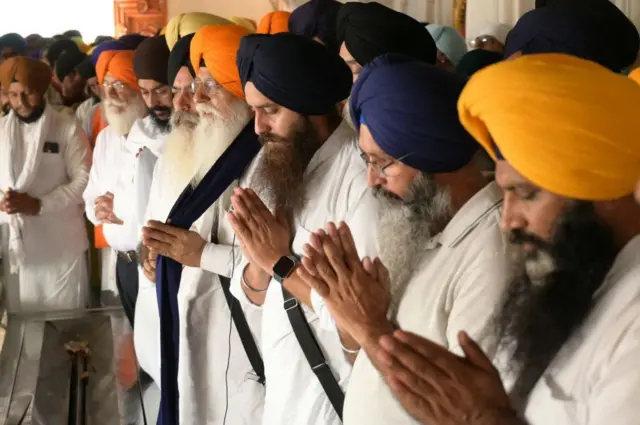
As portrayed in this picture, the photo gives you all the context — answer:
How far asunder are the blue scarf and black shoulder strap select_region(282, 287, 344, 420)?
1.92ft

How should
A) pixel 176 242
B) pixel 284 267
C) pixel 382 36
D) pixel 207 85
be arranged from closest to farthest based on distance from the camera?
pixel 284 267 → pixel 382 36 → pixel 176 242 → pixel 207 85

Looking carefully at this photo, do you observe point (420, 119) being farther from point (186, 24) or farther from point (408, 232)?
point (186, 24)

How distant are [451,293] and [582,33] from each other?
1.04 meters

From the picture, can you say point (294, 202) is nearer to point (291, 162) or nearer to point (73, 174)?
point (291, 162)

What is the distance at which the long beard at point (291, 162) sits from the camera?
202cm

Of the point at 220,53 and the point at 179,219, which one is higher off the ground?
the point at 220,53

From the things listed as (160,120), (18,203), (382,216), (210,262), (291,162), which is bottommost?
(18,203)

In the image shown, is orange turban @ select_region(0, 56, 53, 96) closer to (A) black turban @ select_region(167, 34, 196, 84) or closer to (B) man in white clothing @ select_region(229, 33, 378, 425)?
(A) black turban @ select_region(167, 34, 196, 84)

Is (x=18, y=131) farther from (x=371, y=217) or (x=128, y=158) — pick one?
(x=371, y=217)

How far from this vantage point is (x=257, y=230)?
1.90 m

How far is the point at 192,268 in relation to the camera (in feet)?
8.02

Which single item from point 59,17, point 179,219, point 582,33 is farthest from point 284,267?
point 59,17

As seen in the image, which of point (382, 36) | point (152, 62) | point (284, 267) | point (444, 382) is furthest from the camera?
point (152, 62)

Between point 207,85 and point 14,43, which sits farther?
point 14,43
